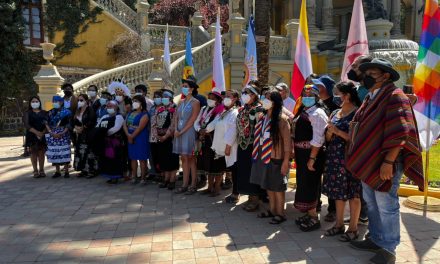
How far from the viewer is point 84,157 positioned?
7.82 meters

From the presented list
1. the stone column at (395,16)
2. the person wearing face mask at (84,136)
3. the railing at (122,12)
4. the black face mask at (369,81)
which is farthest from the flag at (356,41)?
the stone column at (395,16)

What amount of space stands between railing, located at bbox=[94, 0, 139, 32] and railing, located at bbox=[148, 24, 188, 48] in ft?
2.91

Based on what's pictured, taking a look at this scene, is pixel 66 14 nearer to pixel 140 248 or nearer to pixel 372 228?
pixel 140 248

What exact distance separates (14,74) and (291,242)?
55.9 ft

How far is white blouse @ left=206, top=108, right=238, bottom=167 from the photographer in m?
5.63

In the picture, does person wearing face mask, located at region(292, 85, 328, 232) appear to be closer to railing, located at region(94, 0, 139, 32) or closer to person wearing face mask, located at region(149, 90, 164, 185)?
person wearing face mask, located at region(149, 90, 164, 185)

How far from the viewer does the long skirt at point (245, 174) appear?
5582mm

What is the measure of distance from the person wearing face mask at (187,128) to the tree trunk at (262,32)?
297 cm

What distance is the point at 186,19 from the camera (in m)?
24.6

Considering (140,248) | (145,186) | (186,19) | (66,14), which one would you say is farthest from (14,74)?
(140,248)

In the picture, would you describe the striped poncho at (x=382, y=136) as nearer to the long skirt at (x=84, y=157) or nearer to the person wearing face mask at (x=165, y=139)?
the person wearing face mask at (x=165, y=139)

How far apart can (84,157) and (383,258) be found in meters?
6.14

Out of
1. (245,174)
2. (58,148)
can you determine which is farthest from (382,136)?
(58,148)

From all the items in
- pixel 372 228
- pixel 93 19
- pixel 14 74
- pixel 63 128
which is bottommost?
pixel 372 228
